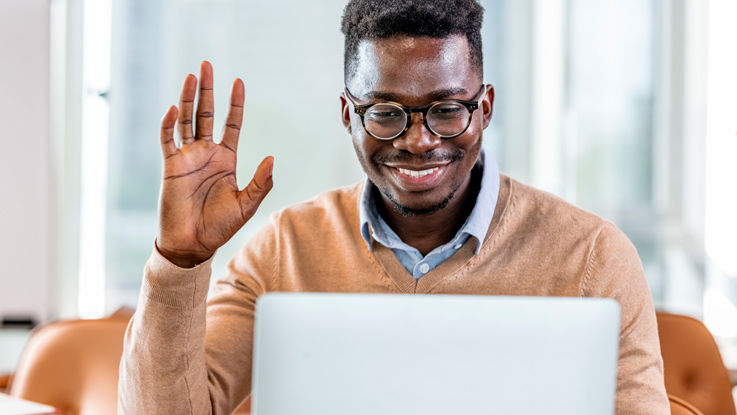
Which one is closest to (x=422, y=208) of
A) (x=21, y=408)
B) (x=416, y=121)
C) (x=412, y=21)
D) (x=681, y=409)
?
(x=416, y=121)

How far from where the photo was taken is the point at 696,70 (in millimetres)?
2594

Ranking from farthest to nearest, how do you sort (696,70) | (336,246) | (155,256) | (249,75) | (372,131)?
(249,75)
(696,70)
(336,246)
(372,131)
(155,256)

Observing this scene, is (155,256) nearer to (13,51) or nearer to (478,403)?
(478,403)

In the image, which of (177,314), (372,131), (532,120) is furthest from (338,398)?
(532,120)

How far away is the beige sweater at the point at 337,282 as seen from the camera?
42.0 inches

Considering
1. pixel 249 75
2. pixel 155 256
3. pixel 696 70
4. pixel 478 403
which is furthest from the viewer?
pixel 249 75

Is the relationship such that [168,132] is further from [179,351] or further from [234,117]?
[179,351]

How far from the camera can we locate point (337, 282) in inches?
53.7

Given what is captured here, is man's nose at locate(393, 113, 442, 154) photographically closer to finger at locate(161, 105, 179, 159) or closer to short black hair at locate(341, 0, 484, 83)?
short black hair at locate(341, 0, 484, 83)

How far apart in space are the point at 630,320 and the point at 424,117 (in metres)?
0.48

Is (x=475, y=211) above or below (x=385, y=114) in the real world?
below

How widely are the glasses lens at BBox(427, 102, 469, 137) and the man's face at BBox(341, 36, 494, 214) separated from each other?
0.05ft

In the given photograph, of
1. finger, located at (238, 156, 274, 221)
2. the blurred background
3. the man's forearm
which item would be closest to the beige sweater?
the man's forearm

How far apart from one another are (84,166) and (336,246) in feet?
6.02
